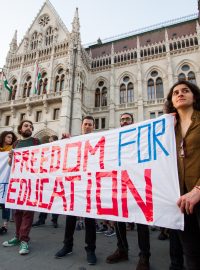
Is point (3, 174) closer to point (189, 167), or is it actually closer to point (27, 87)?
point (189, 167)

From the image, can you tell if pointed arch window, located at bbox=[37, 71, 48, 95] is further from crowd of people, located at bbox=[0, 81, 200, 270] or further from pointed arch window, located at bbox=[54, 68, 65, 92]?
crowd of people, located at bbox=[0, 81, 200, 270]

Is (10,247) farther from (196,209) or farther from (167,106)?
(167,106)

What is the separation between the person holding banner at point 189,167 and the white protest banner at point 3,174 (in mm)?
3834

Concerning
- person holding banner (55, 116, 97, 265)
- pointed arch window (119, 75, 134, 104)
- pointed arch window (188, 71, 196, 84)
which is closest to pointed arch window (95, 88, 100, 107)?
pointed arch window (119, 75, 134, 104)

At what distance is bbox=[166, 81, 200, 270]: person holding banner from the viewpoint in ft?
5.02

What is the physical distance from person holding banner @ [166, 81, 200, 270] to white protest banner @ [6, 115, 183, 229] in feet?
0.41

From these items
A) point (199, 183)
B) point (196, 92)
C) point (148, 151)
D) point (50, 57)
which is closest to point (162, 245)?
point (148, 151)

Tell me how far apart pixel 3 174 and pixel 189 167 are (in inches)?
161

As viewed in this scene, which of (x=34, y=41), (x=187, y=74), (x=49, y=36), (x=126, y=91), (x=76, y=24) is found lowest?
(x=126, y=91)

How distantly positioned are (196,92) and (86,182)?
200 cm

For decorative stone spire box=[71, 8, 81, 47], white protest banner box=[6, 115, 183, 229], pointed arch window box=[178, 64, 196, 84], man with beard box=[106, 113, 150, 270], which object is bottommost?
man with beard box=[106, 113, 150, 270]

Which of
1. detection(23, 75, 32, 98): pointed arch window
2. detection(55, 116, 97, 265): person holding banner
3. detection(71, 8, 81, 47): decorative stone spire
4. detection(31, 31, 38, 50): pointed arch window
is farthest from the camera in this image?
detection(31, 31, 38, 50): pointed arch window

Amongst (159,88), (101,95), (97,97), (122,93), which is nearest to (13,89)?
(97,97)

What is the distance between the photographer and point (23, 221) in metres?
3.32
